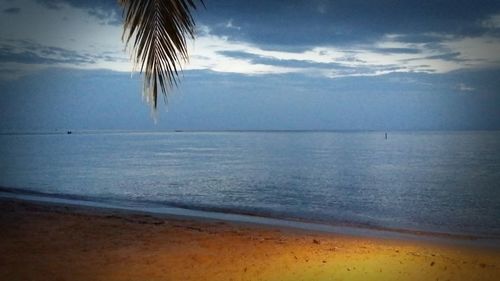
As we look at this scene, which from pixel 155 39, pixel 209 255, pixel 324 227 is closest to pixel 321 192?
pixel 324 227

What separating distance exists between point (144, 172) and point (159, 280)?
2904cm

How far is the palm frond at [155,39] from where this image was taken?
10.1 ft

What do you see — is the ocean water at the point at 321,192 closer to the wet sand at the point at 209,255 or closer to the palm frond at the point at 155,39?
the wet sand at the point at 209,255

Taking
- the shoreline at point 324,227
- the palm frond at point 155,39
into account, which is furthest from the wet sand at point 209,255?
the palm frond at point 155,39

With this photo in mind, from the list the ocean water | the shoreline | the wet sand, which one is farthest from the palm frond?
the ocean water

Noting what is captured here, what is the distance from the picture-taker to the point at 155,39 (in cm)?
309

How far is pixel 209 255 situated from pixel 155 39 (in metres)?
5.98

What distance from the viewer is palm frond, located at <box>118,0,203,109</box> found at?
3.08 meters

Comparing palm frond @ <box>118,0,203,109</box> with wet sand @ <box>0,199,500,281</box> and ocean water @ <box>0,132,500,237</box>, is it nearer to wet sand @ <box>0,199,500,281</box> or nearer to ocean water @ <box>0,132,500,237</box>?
wet sand @ <box>0,199,500,281</box>

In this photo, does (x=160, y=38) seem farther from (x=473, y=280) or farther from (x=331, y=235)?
(x=331, y=235)

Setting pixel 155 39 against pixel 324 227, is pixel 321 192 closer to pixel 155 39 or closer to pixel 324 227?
pixel 324 227

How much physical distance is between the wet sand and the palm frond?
Result: 14.8 ft

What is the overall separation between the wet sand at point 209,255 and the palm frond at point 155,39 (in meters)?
4.50

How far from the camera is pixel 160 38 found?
3.10 m
